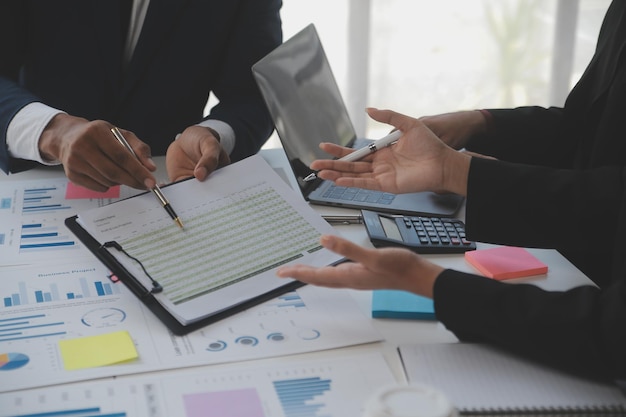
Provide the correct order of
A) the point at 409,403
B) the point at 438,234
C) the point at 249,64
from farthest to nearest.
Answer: the point at 249,64
the point at 438,234
the point at 409,403

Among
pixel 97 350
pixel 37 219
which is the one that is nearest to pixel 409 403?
pixel 97 350

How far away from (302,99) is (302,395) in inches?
32.0

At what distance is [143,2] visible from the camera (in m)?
1.71

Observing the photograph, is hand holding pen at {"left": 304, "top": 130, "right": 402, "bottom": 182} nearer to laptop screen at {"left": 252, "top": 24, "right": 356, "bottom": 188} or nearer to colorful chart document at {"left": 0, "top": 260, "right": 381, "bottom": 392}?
laptop screen at {"left": 252, "top": 24, "right": 356, "bottom": 188}

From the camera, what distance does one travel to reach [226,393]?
89cm

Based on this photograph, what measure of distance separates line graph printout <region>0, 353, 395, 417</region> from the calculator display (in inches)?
15.0

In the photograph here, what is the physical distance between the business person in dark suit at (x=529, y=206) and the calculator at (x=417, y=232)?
0.22 ft

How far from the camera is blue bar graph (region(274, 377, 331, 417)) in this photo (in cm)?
86

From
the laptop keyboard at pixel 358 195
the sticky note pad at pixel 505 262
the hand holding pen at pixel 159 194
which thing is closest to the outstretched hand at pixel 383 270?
the sticky note pad at pixel 505 262

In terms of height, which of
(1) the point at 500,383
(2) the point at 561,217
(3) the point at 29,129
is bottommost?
(1) the point at 500,383

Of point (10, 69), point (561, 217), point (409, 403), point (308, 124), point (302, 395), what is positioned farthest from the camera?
A: point (10, 69)

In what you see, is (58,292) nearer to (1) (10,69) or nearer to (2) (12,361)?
(2) (12,361)

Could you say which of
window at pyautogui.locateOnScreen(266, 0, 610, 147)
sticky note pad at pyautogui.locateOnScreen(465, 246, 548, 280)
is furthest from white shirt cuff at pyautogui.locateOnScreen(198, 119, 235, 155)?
window at pyautogui.locateOnScreen(266, 0, 610, 147)

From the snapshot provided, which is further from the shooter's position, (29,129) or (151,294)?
(29,129)
